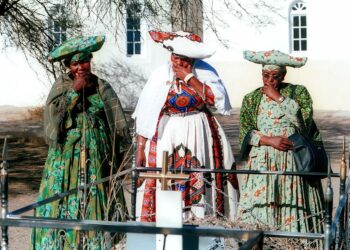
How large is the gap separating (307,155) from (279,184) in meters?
0.36

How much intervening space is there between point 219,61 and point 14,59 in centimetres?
489

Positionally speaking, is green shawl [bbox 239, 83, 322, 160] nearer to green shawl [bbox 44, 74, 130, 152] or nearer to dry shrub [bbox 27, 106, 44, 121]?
green shawl [bbox 44, 74, 130, 152]

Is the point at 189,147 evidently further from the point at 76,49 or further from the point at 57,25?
the point at 57,25

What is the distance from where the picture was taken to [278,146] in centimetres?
750

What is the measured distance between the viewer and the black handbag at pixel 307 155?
736 cm

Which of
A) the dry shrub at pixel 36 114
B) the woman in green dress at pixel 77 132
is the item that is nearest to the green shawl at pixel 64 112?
the woman in green dress at pixel 77 132

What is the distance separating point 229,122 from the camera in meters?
21.5

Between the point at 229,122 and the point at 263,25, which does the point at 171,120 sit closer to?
the point at 229,122

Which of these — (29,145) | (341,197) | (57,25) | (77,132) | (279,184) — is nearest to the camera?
(341,197)

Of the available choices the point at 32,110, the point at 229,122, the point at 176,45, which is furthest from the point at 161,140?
the point at 32,110

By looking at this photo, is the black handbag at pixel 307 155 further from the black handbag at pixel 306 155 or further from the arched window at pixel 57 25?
the arched window at pixel 57 25

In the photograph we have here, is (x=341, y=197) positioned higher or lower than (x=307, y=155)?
lower

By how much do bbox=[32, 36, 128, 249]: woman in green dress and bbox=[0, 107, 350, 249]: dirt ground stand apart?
1646mm

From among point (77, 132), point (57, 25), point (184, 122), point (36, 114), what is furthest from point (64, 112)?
point (36, 114)
